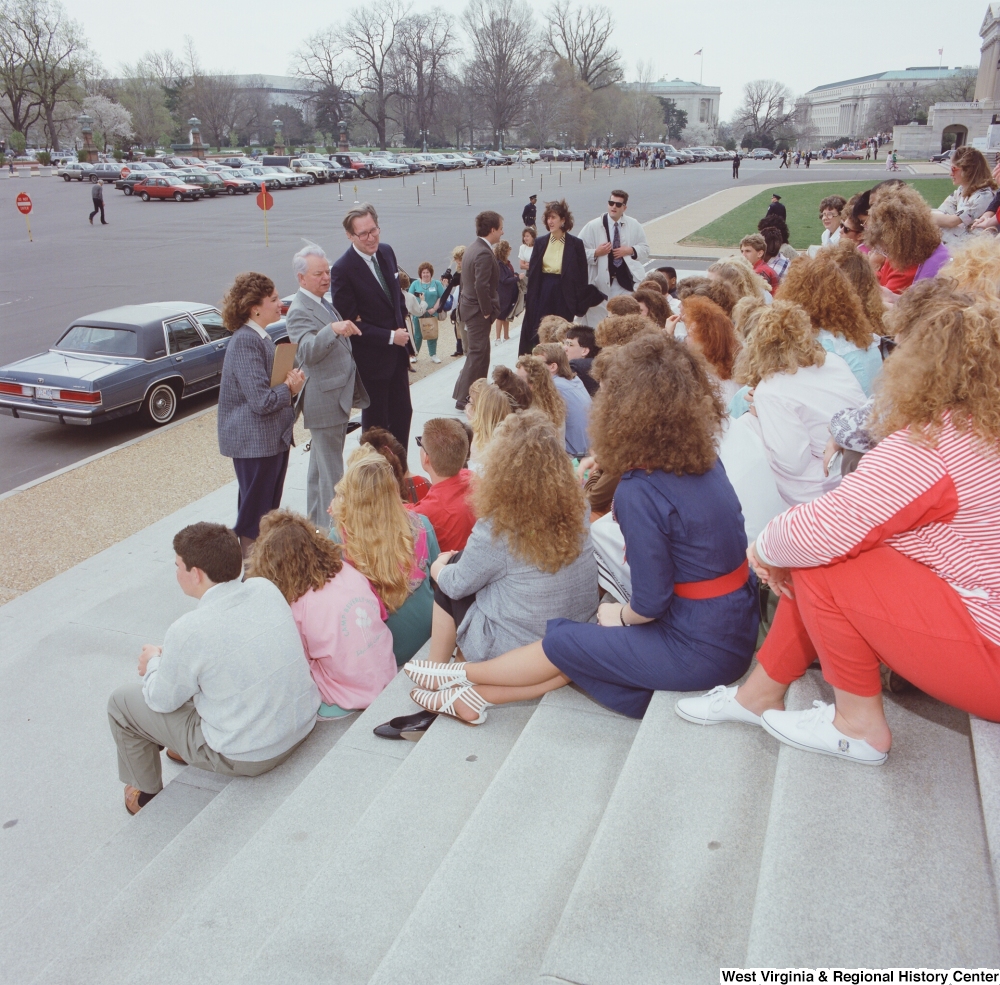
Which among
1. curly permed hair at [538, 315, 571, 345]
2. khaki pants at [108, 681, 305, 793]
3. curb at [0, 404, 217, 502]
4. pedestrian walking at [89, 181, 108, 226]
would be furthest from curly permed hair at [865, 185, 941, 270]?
pedestrian walking at [89, 181, 108, 226]

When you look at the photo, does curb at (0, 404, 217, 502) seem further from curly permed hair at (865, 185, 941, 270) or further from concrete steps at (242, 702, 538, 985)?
curly permed hair at (865, 185, 941, 270)

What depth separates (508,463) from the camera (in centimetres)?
322

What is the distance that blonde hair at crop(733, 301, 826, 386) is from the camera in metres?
3.82

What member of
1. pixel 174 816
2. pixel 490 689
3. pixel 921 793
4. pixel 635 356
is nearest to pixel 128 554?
pixel 174 816

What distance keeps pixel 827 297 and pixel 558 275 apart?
4.55 m

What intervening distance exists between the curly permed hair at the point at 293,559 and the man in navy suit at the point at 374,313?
2.97 metres

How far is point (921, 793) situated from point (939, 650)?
45 centimetres

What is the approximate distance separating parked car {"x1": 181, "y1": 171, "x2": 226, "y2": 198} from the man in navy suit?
142ft

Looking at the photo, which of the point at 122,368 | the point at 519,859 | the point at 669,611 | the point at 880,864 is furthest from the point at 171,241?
the point at 880,864

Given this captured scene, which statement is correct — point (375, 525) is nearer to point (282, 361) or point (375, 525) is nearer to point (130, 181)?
point (282, 361)

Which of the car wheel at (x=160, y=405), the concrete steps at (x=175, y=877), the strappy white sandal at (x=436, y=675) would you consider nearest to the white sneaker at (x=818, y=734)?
the strappy white sandal at (x=436, y=675)

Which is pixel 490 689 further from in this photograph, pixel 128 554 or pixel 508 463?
pixel 128 554

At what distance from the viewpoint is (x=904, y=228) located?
18.6ft

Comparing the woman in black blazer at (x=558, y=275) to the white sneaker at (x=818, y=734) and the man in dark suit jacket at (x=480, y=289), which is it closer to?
the man in dark suit jacket at (x=480, y=289)
